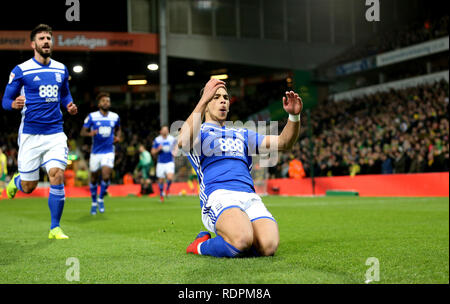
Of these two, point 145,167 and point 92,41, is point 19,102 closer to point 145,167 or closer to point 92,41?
point 145,167

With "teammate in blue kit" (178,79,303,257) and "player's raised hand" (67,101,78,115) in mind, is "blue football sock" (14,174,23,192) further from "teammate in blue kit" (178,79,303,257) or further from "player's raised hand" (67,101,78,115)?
"teammate in blue kit" (178,79,303,257)

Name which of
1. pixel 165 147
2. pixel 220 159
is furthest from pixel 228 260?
pixel 165 147

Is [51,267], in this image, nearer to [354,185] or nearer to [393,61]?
[354,185]

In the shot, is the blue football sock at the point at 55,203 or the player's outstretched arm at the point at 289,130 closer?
the player's outstretched arm at the point at 289,130

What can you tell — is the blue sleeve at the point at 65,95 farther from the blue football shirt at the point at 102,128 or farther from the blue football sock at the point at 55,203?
the blue football shirt at the point at 102,128

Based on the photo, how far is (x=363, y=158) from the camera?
21016 mm

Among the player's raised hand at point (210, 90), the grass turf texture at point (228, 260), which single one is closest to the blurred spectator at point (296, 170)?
the grass turf texture at point (228, 260)

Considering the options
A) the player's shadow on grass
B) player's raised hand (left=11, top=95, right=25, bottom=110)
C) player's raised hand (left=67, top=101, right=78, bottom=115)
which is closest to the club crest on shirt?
player's raised hand (left=67, top=101, right=78, bottom=115)

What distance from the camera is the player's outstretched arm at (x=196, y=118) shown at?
178 inches

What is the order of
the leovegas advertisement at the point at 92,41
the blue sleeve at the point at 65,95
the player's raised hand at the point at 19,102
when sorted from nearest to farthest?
the player's raised hand at the point at 19,102
the blue sleeve at the point at 65,95
the leovegas advertisement at the point at 92,41

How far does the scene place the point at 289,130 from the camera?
4820mm

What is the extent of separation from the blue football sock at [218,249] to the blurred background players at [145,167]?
1831cm

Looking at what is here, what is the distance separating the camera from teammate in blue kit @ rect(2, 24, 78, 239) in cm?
654
